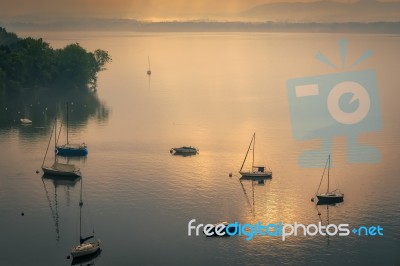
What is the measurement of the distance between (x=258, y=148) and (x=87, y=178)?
37.0 metres

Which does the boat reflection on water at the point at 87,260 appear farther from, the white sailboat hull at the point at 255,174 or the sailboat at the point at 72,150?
the sailboat at the point at 72,150

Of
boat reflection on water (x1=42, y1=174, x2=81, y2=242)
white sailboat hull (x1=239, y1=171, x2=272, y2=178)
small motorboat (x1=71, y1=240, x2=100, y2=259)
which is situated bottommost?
small motorboat (x1=71, y1=240, x2=100, y2=259)

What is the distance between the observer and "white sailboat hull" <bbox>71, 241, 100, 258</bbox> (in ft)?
235

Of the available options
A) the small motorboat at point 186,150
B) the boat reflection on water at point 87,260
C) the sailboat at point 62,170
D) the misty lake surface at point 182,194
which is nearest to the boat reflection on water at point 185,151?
the small motorboat at point 186,150

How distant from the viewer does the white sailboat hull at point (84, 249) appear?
71.6 m

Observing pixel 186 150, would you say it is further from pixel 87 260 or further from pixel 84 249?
pixel 87 260

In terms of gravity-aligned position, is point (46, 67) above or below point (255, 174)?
above

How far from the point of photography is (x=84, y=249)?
72000mm

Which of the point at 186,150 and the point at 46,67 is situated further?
the point at 46,67

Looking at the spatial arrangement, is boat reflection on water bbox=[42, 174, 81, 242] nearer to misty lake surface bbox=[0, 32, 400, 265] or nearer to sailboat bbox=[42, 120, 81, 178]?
misty lake surface bbox=[0, 32, 400, 265]

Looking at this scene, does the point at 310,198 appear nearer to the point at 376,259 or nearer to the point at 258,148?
the point at 376,259

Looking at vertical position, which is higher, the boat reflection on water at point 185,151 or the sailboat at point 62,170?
the boat reflection on water at point 185,151

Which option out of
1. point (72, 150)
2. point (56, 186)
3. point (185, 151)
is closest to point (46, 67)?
point (72, 150)

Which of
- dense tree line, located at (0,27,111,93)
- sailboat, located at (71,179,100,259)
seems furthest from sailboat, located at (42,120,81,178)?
dense tree line, located at (0,27,111,93)
